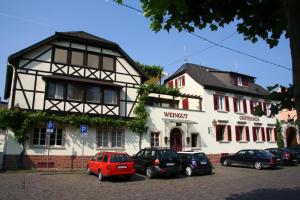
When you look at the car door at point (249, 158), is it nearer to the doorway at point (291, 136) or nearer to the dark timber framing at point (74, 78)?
the dark timber framing at point (74, 78)

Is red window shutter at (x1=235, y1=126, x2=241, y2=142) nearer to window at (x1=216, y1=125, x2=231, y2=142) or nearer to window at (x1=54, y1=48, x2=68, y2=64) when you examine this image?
window at (x1=216, y1=125, x2=231, y2=142)

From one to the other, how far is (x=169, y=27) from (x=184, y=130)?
2123 cm

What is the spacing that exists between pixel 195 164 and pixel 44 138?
34.6 feet

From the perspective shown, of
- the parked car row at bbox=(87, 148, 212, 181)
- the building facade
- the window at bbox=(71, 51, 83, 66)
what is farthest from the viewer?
the window at bbox=(71, 51, 83, 66)

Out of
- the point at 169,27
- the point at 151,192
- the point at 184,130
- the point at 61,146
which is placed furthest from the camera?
the point at 184,130

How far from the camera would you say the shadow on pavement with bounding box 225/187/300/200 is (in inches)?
391

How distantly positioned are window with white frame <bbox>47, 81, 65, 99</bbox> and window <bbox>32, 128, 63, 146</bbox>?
245 cm

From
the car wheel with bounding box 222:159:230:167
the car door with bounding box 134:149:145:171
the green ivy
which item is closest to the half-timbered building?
the green ivy

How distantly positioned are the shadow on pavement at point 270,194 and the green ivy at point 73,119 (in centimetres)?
1228

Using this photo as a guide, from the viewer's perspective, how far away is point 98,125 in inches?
821

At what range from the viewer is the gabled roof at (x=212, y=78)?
29000 mm

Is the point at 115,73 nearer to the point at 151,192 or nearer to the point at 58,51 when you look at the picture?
the point at 58,51

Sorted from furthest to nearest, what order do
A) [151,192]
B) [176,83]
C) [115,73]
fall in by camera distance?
1. [176,83]
2. [115,73]
3. [151,192]

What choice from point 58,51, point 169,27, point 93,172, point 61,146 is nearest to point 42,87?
point 58,51
